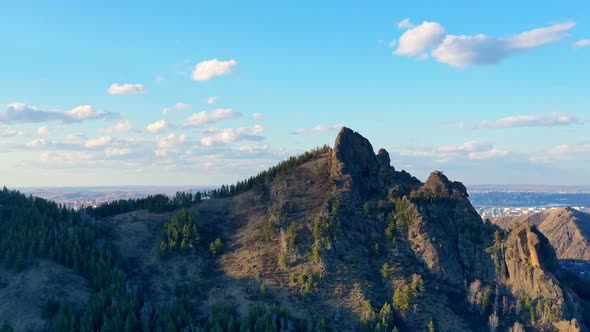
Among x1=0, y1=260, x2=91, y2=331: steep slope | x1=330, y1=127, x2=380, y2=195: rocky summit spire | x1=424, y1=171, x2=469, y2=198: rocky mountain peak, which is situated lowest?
x1=0, y1=260, x2=91, y2=331: steep slope

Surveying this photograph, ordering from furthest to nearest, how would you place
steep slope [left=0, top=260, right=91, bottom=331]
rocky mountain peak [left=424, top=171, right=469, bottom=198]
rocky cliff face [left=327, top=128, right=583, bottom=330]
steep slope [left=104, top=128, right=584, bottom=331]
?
rocky mountain peak [left=424, top=171, right=469, bottom=198]
rocky cliff face [left=327, top=128, right=583, bottom=330]
steep slope [left=104, top=128, right=584, bottom=331]
steep slope [left=0, top=260, right=91, bottom=331]

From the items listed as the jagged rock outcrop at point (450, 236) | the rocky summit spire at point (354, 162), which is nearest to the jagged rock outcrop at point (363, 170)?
the rocky summit spire at point (354, 162)

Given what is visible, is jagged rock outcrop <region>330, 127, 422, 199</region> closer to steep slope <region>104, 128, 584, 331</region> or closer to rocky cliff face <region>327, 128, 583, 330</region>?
rocky cliff face <region>327, 128, 583, 330</region>

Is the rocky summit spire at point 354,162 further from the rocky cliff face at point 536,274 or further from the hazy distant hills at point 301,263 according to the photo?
the rocky cliff face at point 536,274

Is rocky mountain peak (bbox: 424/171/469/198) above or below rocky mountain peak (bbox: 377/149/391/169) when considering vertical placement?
below

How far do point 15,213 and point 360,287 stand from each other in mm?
79534

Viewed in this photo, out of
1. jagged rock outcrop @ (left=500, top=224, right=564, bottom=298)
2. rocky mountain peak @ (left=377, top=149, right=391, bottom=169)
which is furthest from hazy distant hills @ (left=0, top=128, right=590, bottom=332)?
rocky mountain peak @ (left=377, top=149, right=391, bottom=169)

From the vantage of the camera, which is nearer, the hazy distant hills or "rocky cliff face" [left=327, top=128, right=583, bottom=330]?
the hazy distant hills

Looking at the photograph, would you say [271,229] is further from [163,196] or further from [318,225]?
[163,196]

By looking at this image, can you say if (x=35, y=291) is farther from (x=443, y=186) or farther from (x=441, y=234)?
(x=443, y=186)

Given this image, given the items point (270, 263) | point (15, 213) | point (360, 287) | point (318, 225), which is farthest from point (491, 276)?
point (15, 213)

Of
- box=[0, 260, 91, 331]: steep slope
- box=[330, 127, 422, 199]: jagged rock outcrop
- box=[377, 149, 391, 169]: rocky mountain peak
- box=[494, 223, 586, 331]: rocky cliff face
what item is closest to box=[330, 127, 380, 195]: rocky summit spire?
box=[330, 127, 422, 199]: jagged rock outcrop

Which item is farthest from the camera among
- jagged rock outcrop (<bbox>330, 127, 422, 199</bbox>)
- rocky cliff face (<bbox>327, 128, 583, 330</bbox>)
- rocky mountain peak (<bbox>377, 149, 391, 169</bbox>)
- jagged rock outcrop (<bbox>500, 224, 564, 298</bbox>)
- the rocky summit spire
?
rocky mountain peak (<bbox>377, 149, 391, 169</bbox>)

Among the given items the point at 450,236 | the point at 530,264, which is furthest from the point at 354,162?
the point at 530,264
